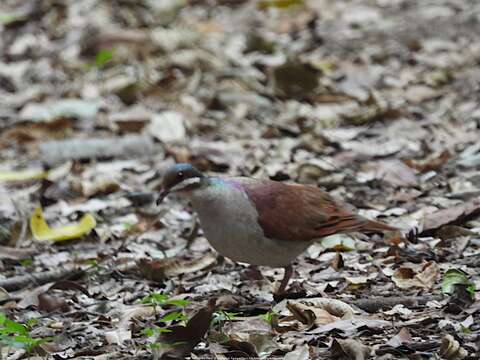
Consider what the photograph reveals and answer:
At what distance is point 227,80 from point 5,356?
527 centimetres

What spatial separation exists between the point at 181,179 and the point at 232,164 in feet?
8.92

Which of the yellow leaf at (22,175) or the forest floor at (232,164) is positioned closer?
the forest floor at (232,164)

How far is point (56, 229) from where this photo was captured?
6.53m

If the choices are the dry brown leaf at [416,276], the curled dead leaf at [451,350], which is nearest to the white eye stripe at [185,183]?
the dry brown leaf at [416,276]

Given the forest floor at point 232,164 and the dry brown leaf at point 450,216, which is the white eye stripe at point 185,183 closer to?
the forest floor at point 232,164

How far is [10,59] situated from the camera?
34.3ft

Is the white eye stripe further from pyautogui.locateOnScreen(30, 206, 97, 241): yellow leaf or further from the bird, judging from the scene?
pyautogui.locateOnScreen(30, 206, 97, 241): yellow leaf

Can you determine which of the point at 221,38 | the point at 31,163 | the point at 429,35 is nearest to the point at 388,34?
the point at 429,35

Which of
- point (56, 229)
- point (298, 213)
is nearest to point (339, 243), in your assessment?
point (298, 213)

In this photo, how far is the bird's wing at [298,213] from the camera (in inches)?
199

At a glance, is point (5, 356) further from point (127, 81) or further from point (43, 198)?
point (127, 81)

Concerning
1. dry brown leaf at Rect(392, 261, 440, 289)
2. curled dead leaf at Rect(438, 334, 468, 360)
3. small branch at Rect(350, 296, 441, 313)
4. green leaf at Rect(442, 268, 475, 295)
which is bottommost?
dry brown leaf at Rect(392, 261, 440, 289)

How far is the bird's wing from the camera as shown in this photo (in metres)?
5.06

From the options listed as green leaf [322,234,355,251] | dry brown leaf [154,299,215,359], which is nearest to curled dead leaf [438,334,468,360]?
dry brown leaf [154,299,215,359]
